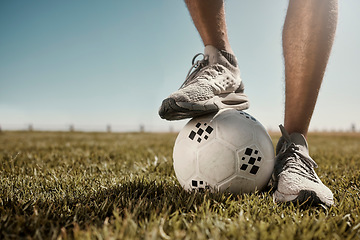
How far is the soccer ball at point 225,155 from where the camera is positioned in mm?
1925

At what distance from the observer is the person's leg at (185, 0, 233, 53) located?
225 cm

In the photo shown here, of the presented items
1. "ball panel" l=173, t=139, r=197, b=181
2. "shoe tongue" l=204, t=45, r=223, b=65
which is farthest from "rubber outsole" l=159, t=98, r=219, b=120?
"shoe tongue" l=204, t=45, r=223, b=65

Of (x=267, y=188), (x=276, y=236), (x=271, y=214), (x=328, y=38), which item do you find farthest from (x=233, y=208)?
(x=328, y=38)

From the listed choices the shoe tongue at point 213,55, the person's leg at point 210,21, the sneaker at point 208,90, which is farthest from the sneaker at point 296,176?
the person's leg at point 210,21

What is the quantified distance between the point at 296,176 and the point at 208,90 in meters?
0.92

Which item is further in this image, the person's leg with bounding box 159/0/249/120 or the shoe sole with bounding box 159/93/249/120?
the person's leg with bounding box 159/0/249/120

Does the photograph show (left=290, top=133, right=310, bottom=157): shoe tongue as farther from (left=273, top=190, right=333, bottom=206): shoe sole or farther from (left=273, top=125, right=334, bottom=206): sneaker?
(left=273, top=190, right=333, bottom=206): shoe sole

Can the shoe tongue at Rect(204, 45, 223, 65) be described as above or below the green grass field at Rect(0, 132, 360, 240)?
above

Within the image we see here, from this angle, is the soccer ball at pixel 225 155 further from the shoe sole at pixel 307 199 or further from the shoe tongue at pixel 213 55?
the shoe tongue at pixel 213 55

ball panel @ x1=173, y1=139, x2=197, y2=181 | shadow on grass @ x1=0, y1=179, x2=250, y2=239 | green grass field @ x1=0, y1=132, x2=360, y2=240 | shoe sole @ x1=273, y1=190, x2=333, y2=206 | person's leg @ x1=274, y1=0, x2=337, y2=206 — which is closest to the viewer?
green grass field @ x1=0, y1=132, x2=360, y2=240

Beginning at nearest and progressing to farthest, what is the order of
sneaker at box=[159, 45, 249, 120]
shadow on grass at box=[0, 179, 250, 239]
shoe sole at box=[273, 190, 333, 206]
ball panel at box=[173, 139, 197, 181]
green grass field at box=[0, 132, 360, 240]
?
green grass field at box=[0, 132, 360, 240] → shadow on grass at box=[0, 179, 250, 239] → shoe sole at box=[273, 190, 333, 206] → sneaker at box=[159, 45, 249, 120] → ball panel at box=[173, 139, 197, 181]

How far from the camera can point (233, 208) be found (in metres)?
1.64

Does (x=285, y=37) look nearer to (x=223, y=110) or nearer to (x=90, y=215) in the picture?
(x=223, y=110)

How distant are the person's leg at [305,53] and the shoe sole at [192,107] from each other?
0.51 m
